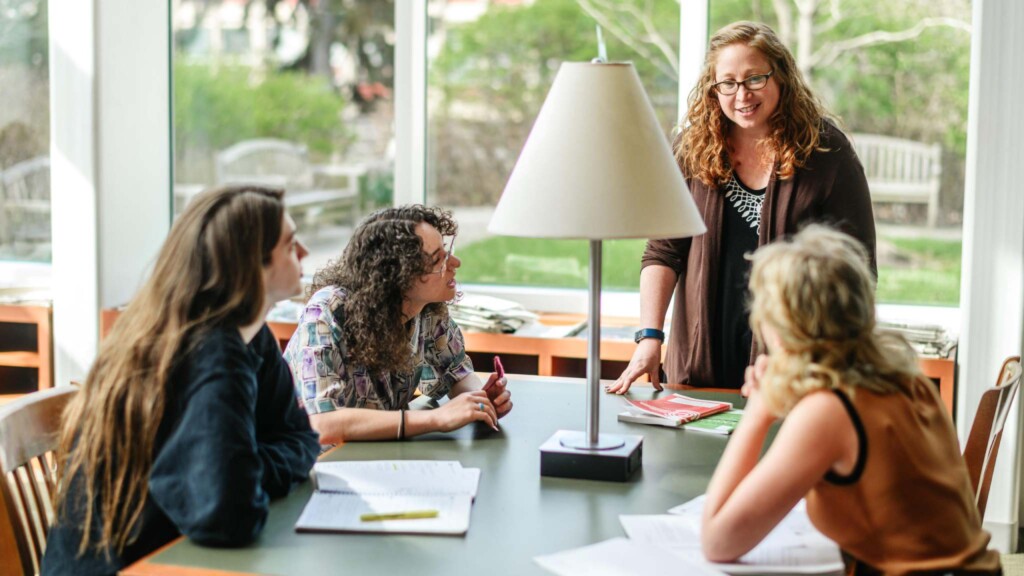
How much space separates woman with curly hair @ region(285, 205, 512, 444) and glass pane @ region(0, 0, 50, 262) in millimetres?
2200

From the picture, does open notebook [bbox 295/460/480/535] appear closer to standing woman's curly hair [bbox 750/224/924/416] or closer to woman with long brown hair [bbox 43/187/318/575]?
woman with long brown hair [bbox 43/187/318/575]

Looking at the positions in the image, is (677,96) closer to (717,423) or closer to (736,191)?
(736,191)

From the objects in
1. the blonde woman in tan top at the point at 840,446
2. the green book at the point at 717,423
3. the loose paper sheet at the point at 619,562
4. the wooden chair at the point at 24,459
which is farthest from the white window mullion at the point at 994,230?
the wooden chair at the point at 24,459

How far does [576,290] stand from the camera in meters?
3.85

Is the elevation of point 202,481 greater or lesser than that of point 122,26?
lesser

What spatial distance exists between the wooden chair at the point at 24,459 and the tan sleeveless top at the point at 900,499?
1.15 metres

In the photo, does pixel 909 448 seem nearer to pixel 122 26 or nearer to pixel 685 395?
pixel 685 395

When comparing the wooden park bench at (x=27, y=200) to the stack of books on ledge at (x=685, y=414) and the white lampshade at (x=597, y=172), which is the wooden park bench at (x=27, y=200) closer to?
the stack of books on ledge at (x=685, y=414)

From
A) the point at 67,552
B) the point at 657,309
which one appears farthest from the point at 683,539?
the point at 657,309

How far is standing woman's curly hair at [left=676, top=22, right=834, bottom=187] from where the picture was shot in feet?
7.91

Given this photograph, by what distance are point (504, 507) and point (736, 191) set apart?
3.70ft

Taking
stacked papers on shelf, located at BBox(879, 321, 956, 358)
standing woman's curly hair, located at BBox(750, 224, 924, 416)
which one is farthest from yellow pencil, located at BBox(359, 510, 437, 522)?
stacked papers on shelf, located at BBox(879, 321, 956, 358)

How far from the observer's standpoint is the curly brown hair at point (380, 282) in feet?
6.94

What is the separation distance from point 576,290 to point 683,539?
7.76ft
